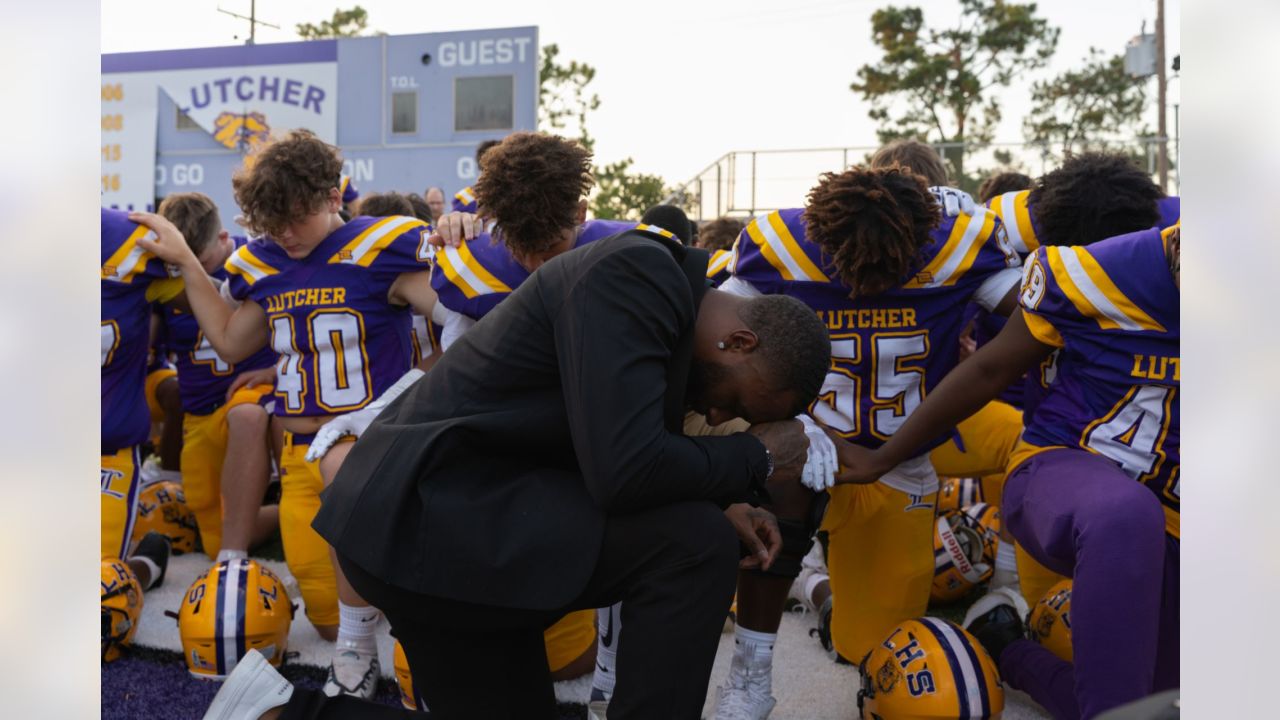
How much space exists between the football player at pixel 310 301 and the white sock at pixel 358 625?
1.65 feet

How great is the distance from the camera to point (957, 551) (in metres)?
4.07

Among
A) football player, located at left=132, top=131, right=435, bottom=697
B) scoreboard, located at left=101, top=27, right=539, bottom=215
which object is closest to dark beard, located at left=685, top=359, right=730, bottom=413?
football player, located at left=132, top=131, right=435, bottom=697

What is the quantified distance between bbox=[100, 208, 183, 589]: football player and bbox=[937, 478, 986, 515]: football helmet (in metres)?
3.45

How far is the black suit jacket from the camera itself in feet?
6.65

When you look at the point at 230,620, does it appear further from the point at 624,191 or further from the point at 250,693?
the point at 624,191

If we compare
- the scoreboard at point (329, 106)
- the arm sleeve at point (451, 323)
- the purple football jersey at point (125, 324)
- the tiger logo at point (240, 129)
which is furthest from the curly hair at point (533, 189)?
the tiger logo at point (240, 129)

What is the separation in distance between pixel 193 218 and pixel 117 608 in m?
2.10

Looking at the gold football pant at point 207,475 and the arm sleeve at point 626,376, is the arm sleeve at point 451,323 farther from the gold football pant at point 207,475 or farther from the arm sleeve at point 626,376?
the gold football pant at point 207,475

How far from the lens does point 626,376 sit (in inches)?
78.7

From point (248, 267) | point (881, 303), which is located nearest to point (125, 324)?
point (248, 267)

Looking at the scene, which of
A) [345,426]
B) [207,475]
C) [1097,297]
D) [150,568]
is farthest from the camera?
[207,475]

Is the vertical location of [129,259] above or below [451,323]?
above

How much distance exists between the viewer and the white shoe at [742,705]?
2887 mm
